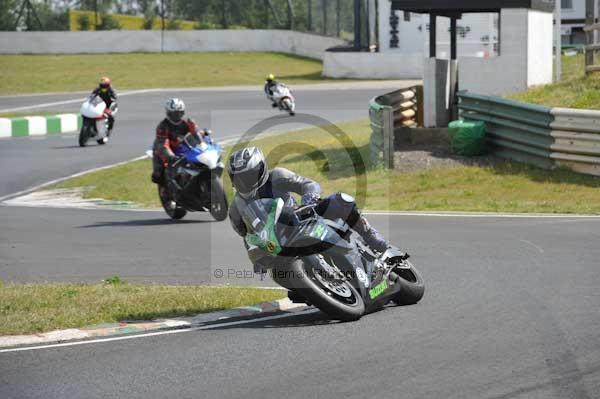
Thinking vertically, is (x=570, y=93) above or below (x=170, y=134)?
above

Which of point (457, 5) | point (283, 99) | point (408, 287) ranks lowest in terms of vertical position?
point (408, 287)

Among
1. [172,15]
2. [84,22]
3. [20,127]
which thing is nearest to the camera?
[20,127]

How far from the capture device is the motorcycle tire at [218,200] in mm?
15453

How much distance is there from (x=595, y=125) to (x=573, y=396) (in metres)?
11.5

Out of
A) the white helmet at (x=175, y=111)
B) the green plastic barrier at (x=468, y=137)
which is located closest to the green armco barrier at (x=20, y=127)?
the green plastic barrier at (x=468, y=137)

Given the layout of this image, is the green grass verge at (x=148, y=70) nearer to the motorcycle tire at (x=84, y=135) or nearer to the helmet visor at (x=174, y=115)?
the motorcycle tire at (x=84, y=135)

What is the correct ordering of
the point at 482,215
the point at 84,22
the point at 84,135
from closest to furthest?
the point at 482,215 < the point at 84,135 < the point at 84,22

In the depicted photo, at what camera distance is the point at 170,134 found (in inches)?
640

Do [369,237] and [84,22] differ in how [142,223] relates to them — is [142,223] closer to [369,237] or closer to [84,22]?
[369,237]

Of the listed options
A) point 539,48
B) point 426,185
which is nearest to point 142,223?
point 426,185

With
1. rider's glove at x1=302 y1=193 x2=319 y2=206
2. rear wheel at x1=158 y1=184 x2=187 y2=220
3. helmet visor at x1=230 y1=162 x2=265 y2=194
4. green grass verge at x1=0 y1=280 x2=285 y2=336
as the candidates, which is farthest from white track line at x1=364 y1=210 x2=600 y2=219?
helmet visor at x1=230 y1=162 x2=265 y2=194

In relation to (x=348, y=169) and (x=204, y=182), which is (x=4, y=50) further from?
(x=204, y=182)

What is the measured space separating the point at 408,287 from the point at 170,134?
7936 mm

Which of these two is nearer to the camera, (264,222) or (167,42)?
(264,222)
